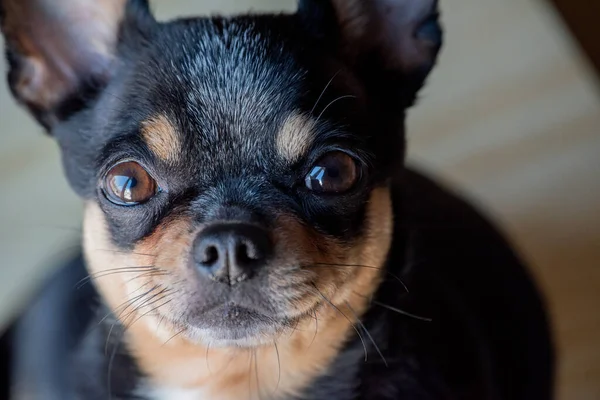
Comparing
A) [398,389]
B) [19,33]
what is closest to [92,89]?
[19,33]

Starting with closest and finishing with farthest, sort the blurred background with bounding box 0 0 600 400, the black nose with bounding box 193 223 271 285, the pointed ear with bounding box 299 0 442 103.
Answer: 1. the black nose with bounding box 193 223 271 285
2. the pointed ear with bounding box 299 0 442 103
3. the blurred background with bounding box 0 0 600 400

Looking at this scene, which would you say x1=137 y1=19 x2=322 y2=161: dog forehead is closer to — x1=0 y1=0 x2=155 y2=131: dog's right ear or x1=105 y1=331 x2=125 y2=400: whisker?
x1=0 y1=0 x2=155 y2=131: dog's right ear

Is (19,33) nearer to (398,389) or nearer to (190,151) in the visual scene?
(190,151)

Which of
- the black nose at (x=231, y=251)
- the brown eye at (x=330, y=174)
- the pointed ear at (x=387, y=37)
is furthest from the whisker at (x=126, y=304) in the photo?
the pointed ear at (x=387, y=37)

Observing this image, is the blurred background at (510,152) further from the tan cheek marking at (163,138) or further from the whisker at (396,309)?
the tan cheek marking at (163,138)

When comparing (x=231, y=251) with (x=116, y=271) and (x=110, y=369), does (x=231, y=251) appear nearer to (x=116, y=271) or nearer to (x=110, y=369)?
(x=116, y=271)

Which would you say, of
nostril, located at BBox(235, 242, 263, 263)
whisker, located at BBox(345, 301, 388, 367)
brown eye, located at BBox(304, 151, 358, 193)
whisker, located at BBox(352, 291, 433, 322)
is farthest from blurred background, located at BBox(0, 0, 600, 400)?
nostril, located at BBox(235, 242, 263, 263)
